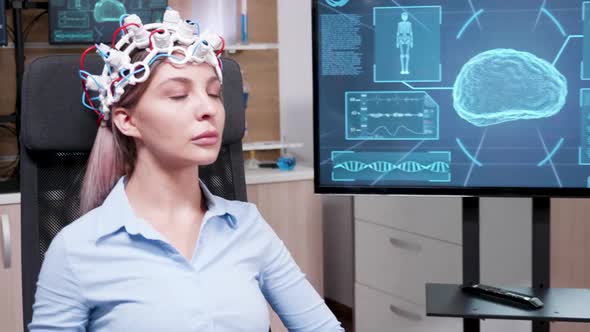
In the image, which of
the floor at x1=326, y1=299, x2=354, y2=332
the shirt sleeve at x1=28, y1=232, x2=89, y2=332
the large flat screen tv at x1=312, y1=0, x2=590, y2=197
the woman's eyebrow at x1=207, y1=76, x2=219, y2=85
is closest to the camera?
the shirt sleeve at x1=28, y1=232, x2=89, y2=332

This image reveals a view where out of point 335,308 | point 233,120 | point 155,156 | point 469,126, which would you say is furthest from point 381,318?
point 155,156

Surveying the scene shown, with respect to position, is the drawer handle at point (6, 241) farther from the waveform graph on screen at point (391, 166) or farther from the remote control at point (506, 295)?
the remote control at point (506, 295)

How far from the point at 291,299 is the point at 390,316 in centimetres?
150

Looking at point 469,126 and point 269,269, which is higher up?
point 469,126

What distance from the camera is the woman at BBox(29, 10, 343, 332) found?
4.12ft

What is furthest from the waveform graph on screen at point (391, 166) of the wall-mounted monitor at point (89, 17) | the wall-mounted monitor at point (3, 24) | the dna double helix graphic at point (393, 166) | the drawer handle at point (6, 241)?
the wall-mounted monitor at point (3, 24)

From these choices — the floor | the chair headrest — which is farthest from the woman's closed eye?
the floor

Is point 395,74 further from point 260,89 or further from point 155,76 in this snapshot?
point 260,89

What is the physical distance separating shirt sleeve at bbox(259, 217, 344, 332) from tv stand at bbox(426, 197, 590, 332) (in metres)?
0.53

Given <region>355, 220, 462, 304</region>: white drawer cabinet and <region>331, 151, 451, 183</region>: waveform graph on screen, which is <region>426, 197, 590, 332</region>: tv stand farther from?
<region>355, 220, 462, 304</region>: white drawer cabinet

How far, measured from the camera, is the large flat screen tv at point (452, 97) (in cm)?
195

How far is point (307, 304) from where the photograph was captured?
142 centimetres

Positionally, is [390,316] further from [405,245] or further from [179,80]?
[179,80]

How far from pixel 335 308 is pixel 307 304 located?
7.41 ft
